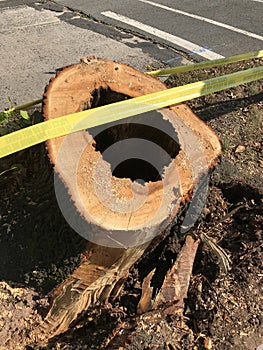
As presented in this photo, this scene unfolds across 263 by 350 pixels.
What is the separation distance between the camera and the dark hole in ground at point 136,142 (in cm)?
287

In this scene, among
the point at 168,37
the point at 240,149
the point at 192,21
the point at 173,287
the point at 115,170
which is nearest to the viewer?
the point at 173,287

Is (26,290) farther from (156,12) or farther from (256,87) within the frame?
(156,12)

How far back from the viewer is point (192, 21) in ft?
25.4

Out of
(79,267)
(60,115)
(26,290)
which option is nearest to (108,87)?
(60,115)

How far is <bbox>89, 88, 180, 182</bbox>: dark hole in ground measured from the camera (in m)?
2.87

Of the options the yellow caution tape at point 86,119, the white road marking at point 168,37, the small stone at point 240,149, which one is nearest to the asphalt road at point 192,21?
the white road marking at point 168,37

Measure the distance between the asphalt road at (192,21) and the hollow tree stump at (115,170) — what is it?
3.87 m

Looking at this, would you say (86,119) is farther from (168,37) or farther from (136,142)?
(168,37)

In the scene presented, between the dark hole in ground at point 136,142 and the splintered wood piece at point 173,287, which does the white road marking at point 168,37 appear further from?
the splintered wood piece at point 173,287

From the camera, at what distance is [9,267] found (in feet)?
9.04

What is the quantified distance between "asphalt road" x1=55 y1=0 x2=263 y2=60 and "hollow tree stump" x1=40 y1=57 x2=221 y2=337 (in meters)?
3.87

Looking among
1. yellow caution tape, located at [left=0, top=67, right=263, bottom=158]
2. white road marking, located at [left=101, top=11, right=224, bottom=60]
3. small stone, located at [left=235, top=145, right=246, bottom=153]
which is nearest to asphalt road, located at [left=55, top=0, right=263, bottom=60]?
white road marking, located at [left=101, top=11, right=224, bottom=60]

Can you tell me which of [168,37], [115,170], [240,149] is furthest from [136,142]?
[168,37]

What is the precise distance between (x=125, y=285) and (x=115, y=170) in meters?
0.83
